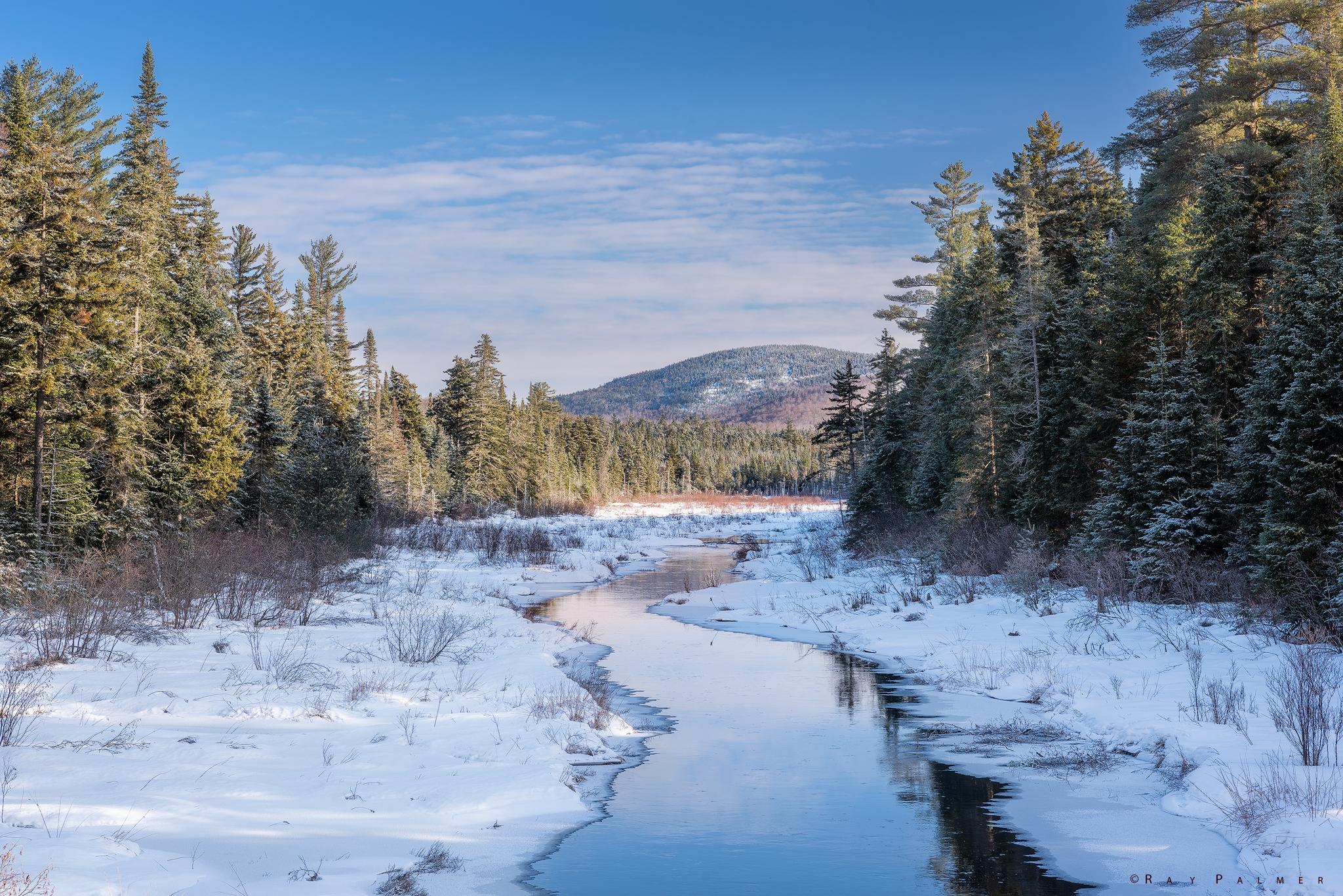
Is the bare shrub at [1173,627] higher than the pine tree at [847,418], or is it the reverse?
the pine tree at [847,418]

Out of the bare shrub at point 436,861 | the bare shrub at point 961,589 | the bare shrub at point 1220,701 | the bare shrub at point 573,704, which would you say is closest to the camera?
the bare shrub at point 436,861

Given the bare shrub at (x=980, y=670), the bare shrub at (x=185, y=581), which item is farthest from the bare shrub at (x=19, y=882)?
the bare shrub at (x=980, y=670)

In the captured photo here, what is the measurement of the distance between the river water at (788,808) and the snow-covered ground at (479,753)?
0.45m

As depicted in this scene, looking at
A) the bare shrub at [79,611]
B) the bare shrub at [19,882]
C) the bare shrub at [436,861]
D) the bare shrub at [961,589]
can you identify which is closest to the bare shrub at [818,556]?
the bare shrub at [961,589]

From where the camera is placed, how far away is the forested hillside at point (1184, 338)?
1467 cm

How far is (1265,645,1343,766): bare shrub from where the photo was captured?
8625mm

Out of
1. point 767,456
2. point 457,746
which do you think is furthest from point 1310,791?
point 767,456

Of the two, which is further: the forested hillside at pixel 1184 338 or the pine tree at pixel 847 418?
the pine tree at pixel 847 418

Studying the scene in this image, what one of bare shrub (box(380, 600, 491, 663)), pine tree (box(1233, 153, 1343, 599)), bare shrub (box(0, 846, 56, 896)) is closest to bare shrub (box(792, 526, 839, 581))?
bare shrub (box(380, 600, 491, 663))

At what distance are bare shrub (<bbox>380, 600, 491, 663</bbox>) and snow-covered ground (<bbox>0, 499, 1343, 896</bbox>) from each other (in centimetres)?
11

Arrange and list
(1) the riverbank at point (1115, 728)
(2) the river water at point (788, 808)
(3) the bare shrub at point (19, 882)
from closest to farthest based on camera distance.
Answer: (3) the bare shrub at point (19, 882) → (2) the river water at point (788, 808) → (1) the riverbank at point (1115, 728)

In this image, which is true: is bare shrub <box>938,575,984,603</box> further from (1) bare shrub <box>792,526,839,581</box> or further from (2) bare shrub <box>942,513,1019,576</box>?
(1) bare shrub <box>792,526,839,581</box>

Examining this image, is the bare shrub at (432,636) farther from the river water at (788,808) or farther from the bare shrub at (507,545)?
the bare shrub at (507,545)

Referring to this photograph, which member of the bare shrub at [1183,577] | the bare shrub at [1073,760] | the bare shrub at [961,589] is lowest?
the bare shrub at [1073,760]
